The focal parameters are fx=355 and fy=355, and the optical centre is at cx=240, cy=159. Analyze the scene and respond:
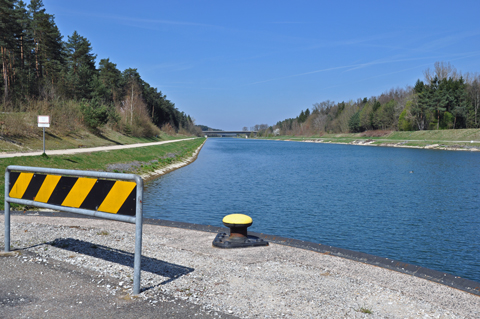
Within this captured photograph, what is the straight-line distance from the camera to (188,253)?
21.0 feet

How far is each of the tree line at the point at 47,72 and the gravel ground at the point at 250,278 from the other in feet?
92.4

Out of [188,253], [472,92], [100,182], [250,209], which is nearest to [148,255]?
[188,253]

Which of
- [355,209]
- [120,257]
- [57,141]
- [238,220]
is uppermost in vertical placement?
[57,141]

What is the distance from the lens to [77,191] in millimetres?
5344

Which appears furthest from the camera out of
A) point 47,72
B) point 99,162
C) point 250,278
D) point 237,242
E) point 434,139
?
point 434,139

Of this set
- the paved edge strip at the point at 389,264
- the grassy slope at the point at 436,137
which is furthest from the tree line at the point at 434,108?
the paved edge strip at the point at 389,264

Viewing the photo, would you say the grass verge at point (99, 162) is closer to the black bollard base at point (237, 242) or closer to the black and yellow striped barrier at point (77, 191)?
the black and yellow striped barrier at point (77, 191)

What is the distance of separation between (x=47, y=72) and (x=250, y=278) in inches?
2146

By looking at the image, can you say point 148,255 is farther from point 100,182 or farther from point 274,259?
point 274,259

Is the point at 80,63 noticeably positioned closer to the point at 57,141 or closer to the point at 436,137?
the point at 57,141

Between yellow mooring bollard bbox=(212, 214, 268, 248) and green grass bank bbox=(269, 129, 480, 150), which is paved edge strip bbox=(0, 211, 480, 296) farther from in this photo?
green grass bank bbox=(269, 129, 480, 150)

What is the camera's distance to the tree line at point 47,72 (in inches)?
1555

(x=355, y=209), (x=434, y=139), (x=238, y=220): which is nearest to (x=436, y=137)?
(x=434, y=139)

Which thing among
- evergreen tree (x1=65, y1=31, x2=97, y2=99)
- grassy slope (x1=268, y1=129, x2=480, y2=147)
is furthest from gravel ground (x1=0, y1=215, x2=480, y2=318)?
grassy slope (x1=268, y1=129, x2=480, y2=147)
